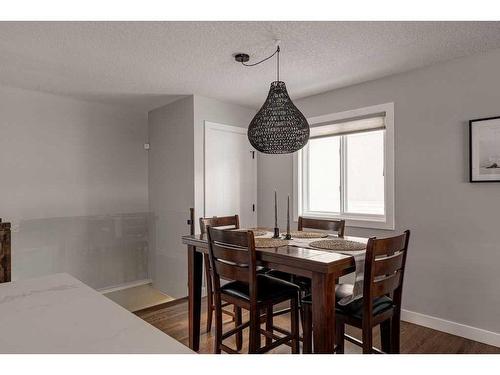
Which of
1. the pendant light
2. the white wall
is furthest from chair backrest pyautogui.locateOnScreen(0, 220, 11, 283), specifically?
the white wall

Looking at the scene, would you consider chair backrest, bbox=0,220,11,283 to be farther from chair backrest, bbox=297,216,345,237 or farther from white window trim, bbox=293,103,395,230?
white window trim, bbox=293,103,395,230

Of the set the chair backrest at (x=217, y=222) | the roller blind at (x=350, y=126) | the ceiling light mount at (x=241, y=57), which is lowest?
the chair backrest at (x=217, y=222)

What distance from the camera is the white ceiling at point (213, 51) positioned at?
2145 millimetres

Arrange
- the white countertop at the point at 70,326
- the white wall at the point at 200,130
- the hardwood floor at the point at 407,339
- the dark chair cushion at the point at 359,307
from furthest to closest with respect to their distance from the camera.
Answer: the white wall at the point at 200,130 < the hardwood floor at the point at 407,339 < the dark chair cushion at the point at 359,307 < the white countertop at the point at 70,326

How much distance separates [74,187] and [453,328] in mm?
4045

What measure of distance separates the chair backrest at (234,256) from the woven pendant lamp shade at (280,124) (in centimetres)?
72

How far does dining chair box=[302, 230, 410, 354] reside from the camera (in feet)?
5.56

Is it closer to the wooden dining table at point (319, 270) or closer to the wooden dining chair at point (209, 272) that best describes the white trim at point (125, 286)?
the wooden dining chair at point (209, 272)

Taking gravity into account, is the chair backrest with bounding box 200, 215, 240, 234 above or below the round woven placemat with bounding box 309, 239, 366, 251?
above

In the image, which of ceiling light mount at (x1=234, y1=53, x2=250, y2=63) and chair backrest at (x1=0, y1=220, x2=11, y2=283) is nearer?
chair backrest at (x1=0, y1=220, x2=11, y2=283)

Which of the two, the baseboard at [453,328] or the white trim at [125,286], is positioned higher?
the baseboard at [453,328]

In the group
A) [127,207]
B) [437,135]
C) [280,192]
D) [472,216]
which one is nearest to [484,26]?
[437,135]

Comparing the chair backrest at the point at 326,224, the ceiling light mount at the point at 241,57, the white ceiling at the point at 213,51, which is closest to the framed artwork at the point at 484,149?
the white ceiling at the point at 213,51

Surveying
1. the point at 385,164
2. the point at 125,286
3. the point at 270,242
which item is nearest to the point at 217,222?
the point at 270,242
